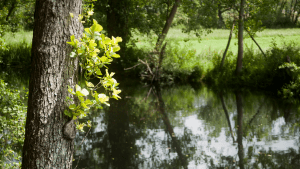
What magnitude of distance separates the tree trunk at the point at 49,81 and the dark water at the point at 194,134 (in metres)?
2.22

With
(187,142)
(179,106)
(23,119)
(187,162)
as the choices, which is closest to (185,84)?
(179,106)

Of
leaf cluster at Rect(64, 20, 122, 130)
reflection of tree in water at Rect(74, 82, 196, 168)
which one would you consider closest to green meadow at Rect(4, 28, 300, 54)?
reflection of tree in water at Rect(74, 82, 196, 168)

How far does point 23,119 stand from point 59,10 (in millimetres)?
3108

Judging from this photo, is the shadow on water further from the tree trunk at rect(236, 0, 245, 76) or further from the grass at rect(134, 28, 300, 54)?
the grass at rect(134, 28, 300, 54)

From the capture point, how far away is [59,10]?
1978 mm

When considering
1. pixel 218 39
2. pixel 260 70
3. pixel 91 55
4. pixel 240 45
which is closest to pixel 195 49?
pixel 240 45

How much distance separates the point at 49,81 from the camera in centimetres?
197

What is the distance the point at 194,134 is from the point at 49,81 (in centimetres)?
621

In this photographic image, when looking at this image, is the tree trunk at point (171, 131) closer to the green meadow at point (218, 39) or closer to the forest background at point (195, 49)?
the forest background at point (195, 49)

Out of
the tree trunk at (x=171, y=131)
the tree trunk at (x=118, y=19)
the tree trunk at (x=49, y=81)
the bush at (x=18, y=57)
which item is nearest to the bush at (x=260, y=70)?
the tree trunk at (x=171, y=131)

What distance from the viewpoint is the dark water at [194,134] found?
20.1 feet

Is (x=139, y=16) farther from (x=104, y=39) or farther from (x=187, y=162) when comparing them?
(x=104, y=39)

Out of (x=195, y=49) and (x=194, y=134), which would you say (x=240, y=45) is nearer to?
(x=195, y=49)

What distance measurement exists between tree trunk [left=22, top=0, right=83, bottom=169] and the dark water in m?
2.22
